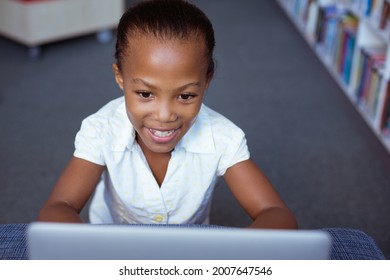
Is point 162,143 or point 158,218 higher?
point 162,143

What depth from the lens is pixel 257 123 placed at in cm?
262

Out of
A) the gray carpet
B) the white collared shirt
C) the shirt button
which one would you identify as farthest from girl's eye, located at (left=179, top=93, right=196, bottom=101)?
the gray carpet

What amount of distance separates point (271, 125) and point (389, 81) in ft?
1.90

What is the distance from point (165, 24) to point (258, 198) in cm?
36

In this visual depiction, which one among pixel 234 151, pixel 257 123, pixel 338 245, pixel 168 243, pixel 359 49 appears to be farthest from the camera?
pixel 359 49

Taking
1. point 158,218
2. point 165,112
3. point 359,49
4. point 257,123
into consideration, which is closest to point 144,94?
point 165,112

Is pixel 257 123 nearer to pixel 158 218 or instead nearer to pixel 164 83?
pixel 158 218

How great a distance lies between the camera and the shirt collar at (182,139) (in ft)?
3.58

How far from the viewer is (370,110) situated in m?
2.59

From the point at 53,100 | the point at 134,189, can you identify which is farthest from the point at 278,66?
the point at 134,189

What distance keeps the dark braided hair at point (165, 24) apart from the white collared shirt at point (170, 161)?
144mm

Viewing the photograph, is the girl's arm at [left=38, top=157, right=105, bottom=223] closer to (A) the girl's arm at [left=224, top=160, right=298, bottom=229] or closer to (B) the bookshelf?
(A) the girl's arm at [left=224, top=160, right=298, bottom=229]

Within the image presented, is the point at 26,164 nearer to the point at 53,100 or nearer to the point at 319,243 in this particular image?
the point at 53,100

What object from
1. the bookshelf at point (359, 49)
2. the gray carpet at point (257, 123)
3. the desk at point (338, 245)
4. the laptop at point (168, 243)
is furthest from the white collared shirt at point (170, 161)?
the bookshelf at point (359, 49)
